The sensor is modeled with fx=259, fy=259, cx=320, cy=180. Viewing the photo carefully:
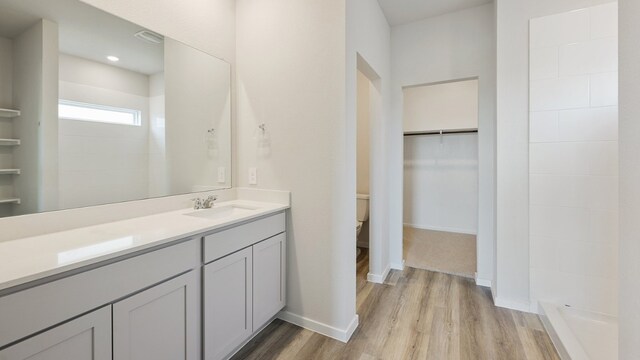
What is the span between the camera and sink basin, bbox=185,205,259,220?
5.72 ft

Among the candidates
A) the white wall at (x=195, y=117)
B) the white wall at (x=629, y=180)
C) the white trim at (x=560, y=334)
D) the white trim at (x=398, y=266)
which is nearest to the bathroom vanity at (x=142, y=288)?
the white wall at (x=195, y=117)

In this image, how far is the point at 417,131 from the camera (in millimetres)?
4547

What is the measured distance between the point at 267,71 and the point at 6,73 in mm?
1363

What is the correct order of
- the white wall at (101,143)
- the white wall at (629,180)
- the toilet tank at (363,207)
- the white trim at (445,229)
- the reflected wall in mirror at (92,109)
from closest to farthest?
1. the white wall at (629,180)
2. the reflected wall in mirror at (92,109)
3. the white wall at (101,143)
4. the toilet tank at (363,207)
5. the white trim at (445,229)

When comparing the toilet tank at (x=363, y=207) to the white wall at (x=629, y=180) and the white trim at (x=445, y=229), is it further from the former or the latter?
the white wall at (x=629, y=180)

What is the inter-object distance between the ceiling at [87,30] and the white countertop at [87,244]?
0.89 m

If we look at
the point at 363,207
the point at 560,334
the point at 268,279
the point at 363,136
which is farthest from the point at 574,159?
the point at 268,279

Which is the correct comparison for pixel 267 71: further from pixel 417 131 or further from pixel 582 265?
pixel 417 131

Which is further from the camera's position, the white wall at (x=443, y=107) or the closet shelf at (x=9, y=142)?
the white wall at (x=443, y=107)

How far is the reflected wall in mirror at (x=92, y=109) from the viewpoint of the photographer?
1.14m

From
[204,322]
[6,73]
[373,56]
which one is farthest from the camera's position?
[373,56]

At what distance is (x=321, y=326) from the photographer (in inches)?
72.6

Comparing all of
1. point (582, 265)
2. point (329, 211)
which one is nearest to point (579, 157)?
point (582, 265)

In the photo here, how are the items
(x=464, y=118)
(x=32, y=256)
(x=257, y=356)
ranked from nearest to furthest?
1. (x=32, y=256)
2. (x=257, y=356)
3. (x=464, y=118)
